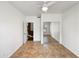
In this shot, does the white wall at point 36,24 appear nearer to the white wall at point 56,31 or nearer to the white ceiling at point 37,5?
the white wall at point 56,31

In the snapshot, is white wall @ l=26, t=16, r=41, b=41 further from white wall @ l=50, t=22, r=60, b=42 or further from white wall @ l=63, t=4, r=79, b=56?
white wall @ l=63, t=4, r=79, b=56

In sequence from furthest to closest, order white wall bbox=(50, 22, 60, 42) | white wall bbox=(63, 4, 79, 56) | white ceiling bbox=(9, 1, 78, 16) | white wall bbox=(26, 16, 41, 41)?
white wall bbox=(26, 16, 41, 41)
white wall bbox=(50, 22, 60, 42)
white wall bbox=(63, 4, 79, 56)
white ceiling bbox=(9, 1, 78, 16)

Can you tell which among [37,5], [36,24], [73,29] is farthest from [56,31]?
[37,5]

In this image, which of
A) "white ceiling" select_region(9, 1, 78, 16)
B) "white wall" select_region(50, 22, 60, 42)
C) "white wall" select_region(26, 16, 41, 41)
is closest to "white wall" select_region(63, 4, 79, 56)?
"white ceiling" select_region(9, 1, 78, 16)

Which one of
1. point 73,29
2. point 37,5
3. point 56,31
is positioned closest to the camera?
point 37,5

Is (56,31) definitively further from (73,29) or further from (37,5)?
(37,5)

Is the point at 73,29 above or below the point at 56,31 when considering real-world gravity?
above

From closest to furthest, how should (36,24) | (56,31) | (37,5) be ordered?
1. (37,5)
2. (36,24)
3. (56,31)

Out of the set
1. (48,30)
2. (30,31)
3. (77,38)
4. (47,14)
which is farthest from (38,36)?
(48,30)

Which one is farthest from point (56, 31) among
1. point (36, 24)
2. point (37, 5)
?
point (37, 5)

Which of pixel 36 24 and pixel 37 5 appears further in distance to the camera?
pixel 36 24

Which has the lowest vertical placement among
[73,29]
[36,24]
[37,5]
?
[73,29]

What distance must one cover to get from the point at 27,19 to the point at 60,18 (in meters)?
3.01

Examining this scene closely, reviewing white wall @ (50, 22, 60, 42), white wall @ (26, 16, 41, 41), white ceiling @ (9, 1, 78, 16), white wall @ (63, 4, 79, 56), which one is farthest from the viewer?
white wall @ (26, 16, 41, 41)
